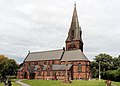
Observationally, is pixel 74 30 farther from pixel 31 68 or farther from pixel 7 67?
pixel 7 67

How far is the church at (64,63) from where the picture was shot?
7419cm

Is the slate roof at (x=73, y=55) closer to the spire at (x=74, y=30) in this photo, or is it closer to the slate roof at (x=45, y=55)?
the slate roof at (x=45, y=55)

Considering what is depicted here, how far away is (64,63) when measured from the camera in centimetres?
7875

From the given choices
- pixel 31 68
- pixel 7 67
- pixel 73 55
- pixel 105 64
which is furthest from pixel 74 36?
pixel 7 67

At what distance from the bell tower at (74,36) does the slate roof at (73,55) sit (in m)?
2.75

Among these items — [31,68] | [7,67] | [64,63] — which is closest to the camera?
[64,63]

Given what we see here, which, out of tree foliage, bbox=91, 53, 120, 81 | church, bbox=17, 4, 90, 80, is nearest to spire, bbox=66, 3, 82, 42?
church, bbox=17, 4, 90, 80

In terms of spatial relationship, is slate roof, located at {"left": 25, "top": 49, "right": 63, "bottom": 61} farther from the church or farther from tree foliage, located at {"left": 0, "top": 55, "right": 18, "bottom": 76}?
tree foliage, located at {"left": 0, "top": 55, "right": 18, "bottom": 76}

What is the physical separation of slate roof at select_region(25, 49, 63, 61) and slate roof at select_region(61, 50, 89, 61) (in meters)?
2.95

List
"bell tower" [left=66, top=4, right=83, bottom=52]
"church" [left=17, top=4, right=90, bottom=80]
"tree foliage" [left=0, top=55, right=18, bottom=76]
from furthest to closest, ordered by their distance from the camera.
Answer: "tree foliage" [left=0, top=55, right=18, bottom=76], "bell tower" [left=66, top=4, right=83, bottom=52], "church" [left=17, top=4, right=90, bottom=80]

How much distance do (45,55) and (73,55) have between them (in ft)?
52.4

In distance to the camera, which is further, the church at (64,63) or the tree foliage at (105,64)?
the tree foliage at (105,64)

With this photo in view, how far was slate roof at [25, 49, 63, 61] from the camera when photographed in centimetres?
8347

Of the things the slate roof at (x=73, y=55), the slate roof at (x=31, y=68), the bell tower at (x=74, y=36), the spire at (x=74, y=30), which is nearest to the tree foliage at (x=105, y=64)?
the slate roof at (x=73, y=55)
